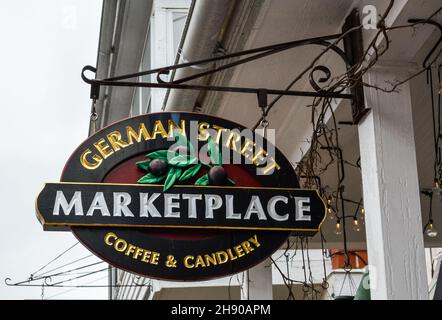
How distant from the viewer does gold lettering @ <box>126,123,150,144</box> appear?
5.30m

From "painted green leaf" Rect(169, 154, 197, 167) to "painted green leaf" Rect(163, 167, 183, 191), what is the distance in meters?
0.03

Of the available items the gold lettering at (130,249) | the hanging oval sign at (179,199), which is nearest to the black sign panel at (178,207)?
the hanging oval sign at (179,199)

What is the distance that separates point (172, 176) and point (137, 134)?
320mm

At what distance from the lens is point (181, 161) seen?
5.31 meters

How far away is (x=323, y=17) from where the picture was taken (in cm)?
578

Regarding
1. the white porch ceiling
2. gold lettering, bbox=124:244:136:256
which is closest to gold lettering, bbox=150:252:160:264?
gold lettering, bbox=124:244:136:256

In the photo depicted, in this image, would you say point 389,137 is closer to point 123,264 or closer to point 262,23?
point 262,23

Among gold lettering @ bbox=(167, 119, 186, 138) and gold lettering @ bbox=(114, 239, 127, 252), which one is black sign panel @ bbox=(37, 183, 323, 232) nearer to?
gold lettering @ bbox=(114, 239, 127, 252)

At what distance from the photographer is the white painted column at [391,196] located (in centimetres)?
504

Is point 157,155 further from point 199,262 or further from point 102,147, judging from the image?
point 199,262

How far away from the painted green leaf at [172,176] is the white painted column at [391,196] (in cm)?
108

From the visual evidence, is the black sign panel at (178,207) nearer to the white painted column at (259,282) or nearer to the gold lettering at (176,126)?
the gold lettering at (176,126)
